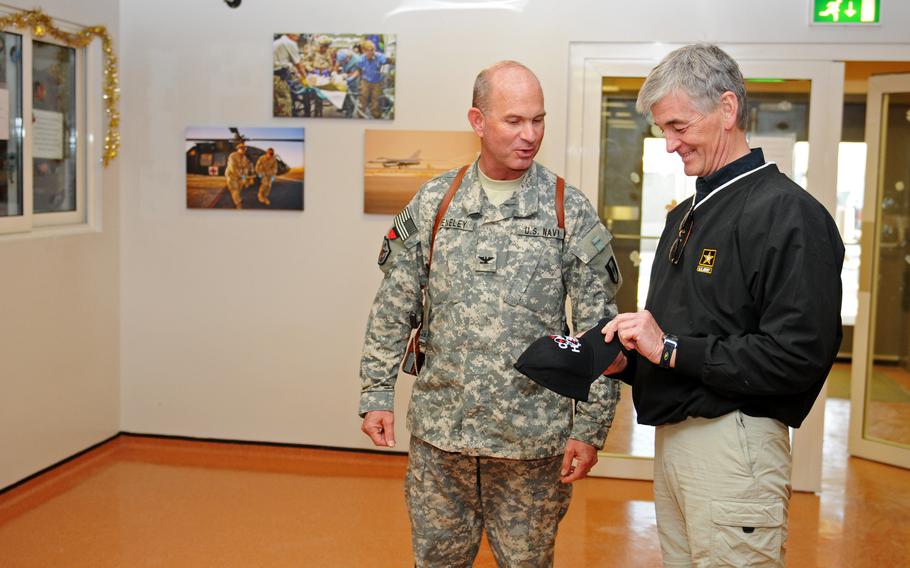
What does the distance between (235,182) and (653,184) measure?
7.67 ft

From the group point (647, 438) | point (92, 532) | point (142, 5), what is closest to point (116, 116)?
point (142, 5)

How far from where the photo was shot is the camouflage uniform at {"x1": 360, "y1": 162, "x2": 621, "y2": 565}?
256 centimetres

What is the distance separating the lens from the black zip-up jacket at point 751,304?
6.12ft

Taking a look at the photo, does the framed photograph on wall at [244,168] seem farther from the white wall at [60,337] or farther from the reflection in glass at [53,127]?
the reflection in glass at [53,127]

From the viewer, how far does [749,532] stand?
196 centimetres

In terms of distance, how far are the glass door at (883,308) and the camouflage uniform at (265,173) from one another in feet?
11.5

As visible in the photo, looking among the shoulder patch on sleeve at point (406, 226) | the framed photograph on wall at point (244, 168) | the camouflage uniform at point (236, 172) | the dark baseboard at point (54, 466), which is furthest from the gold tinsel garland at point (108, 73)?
the shoulder patch on sleeve at point (406, 226)

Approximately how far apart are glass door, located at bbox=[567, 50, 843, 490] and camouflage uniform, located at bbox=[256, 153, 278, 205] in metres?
1.66

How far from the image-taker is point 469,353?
2.59 metres

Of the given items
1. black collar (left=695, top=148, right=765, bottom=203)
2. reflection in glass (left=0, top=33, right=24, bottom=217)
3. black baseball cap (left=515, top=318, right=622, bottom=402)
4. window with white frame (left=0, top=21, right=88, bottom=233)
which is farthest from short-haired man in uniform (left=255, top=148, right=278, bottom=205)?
black collar (left=695, top=148, right=765, bottom=203)

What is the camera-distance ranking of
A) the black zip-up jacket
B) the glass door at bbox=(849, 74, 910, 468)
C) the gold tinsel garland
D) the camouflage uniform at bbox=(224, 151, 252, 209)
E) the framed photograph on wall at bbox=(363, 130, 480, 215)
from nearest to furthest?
the black zip-up jacket < the gold tinsel garland < the framed photograph on wall at bbox=(363, 130, 480, 215) < the camouflage uniform at bbox=(224, 151, 252, 209) < the glass door at bbox=(849, 74, 910, 468)

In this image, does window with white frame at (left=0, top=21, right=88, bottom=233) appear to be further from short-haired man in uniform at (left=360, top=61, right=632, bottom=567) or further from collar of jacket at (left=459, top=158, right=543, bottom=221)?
collar of jacket at (left=459, top=158, right=543, bottom=221)

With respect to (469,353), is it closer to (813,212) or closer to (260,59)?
(813,212)

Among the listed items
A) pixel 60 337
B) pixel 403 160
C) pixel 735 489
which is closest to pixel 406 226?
pixel 735 489
